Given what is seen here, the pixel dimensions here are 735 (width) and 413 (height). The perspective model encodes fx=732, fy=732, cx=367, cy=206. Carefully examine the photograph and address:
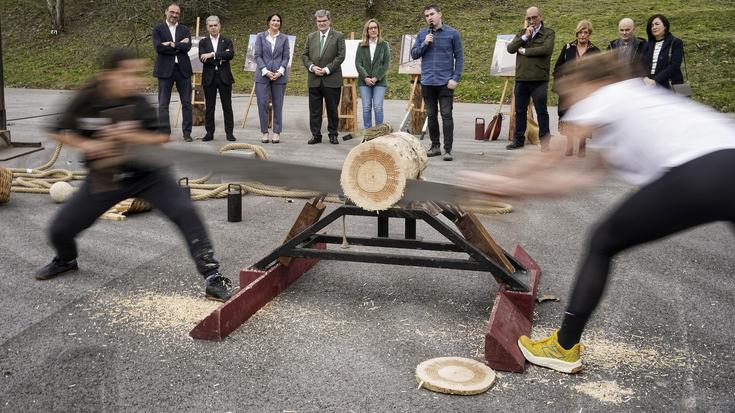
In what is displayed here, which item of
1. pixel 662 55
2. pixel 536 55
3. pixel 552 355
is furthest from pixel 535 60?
pixel 552 355

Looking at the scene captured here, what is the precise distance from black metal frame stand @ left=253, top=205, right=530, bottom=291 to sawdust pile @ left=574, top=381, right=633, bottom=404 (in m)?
0.93

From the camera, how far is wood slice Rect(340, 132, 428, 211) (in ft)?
13.9

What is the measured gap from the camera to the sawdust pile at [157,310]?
4406 mm

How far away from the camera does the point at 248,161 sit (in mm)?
3318

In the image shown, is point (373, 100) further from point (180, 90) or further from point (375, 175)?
point (375, 175)

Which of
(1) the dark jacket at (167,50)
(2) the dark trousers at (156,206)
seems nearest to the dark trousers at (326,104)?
(1) the dark jacket at (167,50)

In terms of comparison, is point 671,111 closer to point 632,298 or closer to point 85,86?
point 632,298

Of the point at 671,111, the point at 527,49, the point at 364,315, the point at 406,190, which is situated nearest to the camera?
the point at 671,111

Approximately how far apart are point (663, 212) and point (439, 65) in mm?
7173

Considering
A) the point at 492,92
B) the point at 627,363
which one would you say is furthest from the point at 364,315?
the point at 492,92

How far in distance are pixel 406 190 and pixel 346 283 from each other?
3.95 feet

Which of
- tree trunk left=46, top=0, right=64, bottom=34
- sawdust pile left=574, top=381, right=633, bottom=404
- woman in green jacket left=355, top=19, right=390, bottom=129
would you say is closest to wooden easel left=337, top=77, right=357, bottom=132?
woman in green jacket left=355, top=19, right=390, bottom=129

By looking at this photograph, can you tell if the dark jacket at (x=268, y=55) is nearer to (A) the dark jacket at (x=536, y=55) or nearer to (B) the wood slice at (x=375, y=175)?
(A) the dark jacket at (x=536, y=55)

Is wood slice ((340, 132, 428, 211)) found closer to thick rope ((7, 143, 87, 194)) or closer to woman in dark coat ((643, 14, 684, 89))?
thick rope ((7, 143, 87, 194))
